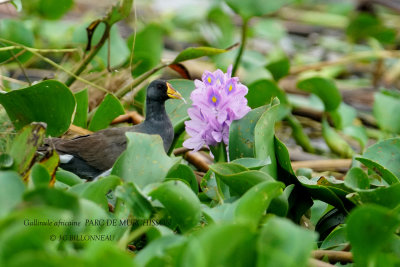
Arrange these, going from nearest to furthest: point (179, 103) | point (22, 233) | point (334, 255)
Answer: point (22, 233) → point (334, 255) → point (179, 103)

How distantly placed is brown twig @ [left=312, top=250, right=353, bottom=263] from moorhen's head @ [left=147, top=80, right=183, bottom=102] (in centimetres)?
87

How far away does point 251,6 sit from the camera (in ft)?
9.51

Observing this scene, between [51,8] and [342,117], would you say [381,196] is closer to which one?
[342,117]

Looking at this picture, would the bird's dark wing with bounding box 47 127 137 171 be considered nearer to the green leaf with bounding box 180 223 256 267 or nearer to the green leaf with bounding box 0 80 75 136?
the green leaf with bounding box 0 80 75 136

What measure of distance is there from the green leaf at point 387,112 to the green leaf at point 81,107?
4.40 feet

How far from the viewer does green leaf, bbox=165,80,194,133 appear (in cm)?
238

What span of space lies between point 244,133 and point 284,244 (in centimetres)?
65

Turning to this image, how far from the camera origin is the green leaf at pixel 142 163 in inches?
66.7

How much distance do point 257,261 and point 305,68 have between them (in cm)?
283

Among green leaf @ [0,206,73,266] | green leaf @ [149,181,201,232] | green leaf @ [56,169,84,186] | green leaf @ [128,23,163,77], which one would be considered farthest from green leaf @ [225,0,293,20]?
green leaf @ [0,206,73,266]

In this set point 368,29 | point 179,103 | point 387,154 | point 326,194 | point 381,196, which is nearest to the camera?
point 381,196

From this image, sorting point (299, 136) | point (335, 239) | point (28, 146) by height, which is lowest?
point (299, 136)

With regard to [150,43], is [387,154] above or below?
above

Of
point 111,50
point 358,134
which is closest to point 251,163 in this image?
point 358,134
